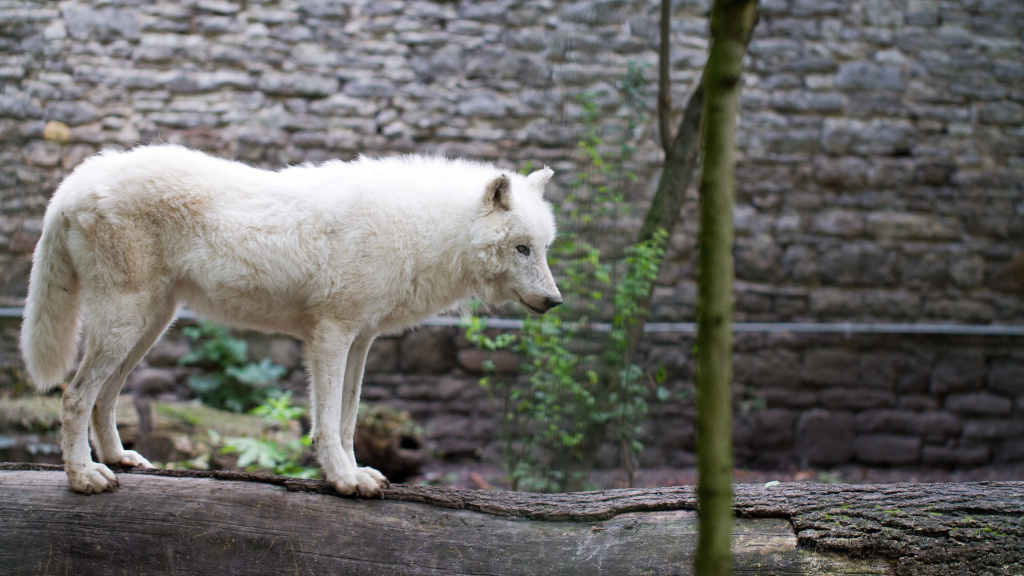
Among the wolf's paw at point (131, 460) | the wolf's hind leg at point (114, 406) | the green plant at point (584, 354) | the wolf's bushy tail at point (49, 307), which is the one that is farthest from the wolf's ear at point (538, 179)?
the wolf's paw at point (131, 460)

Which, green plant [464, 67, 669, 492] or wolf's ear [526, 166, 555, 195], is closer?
wolf's ear [526, 166, 555, 195]

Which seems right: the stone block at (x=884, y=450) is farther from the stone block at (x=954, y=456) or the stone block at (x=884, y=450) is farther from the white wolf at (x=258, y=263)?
the white wolf at (x=258, y=263)

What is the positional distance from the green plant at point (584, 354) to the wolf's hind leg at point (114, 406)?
1.96 metres

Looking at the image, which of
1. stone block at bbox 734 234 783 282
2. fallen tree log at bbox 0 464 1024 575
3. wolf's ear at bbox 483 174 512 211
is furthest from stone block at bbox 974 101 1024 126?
wolf's ear at bbox 483 174 512 211

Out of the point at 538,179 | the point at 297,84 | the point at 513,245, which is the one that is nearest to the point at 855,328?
the point at 538,179

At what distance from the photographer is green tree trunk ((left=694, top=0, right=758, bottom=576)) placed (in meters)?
0.72

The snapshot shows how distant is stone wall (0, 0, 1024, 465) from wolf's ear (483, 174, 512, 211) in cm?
313

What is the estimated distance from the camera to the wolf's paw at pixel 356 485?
7.73 ft

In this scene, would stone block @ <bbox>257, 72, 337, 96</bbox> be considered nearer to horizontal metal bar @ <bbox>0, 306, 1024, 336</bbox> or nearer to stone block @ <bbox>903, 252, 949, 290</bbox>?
horizontal metal bar @ <bbox>0, 306, 1024, 336</bbox>

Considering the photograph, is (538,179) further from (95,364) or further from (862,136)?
(862,136)

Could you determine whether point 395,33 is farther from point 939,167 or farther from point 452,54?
point 939,167

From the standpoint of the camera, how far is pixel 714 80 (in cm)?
74

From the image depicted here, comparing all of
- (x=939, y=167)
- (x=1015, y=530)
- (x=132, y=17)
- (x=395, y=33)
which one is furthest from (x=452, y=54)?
(x=1015, y=530)

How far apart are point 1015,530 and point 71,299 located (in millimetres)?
3586
